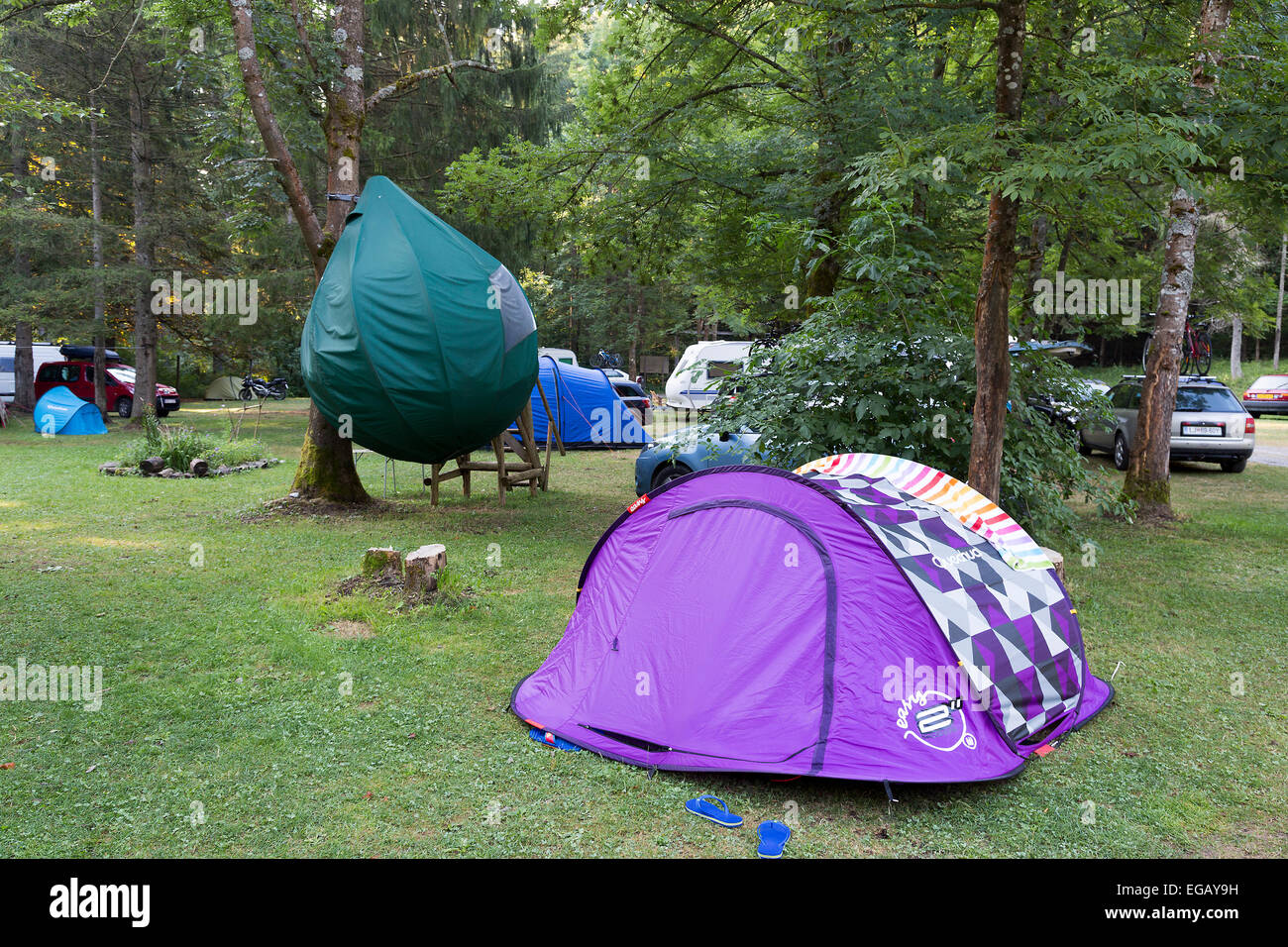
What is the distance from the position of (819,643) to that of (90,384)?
23.6 meters

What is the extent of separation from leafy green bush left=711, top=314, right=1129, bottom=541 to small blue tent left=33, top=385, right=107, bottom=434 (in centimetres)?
1743

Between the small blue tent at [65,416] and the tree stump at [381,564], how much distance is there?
15433 millimetres

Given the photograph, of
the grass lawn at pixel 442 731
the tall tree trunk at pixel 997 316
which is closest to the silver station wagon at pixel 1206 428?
the grass lawn at pixel 442 731

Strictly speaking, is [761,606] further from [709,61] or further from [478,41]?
[478,41]

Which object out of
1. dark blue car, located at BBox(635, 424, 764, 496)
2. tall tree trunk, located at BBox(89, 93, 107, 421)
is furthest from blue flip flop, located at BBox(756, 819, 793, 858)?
tall tree trunk, located at BBox(89, 93, 107, 421)

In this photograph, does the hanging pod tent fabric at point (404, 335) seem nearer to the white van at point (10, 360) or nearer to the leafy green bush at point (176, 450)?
the leafy green bush at point (176, 450)

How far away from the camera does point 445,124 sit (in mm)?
18531

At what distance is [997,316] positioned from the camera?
5973mm

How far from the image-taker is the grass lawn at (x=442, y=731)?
358 centimetres

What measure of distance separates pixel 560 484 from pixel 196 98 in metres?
14.4

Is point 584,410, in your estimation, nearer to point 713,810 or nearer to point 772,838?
point 713,810

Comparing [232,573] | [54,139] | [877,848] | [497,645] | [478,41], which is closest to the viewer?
[877,848]

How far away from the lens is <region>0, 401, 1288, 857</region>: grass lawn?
3576mm

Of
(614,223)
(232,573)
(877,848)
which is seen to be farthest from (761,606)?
(614,223)
